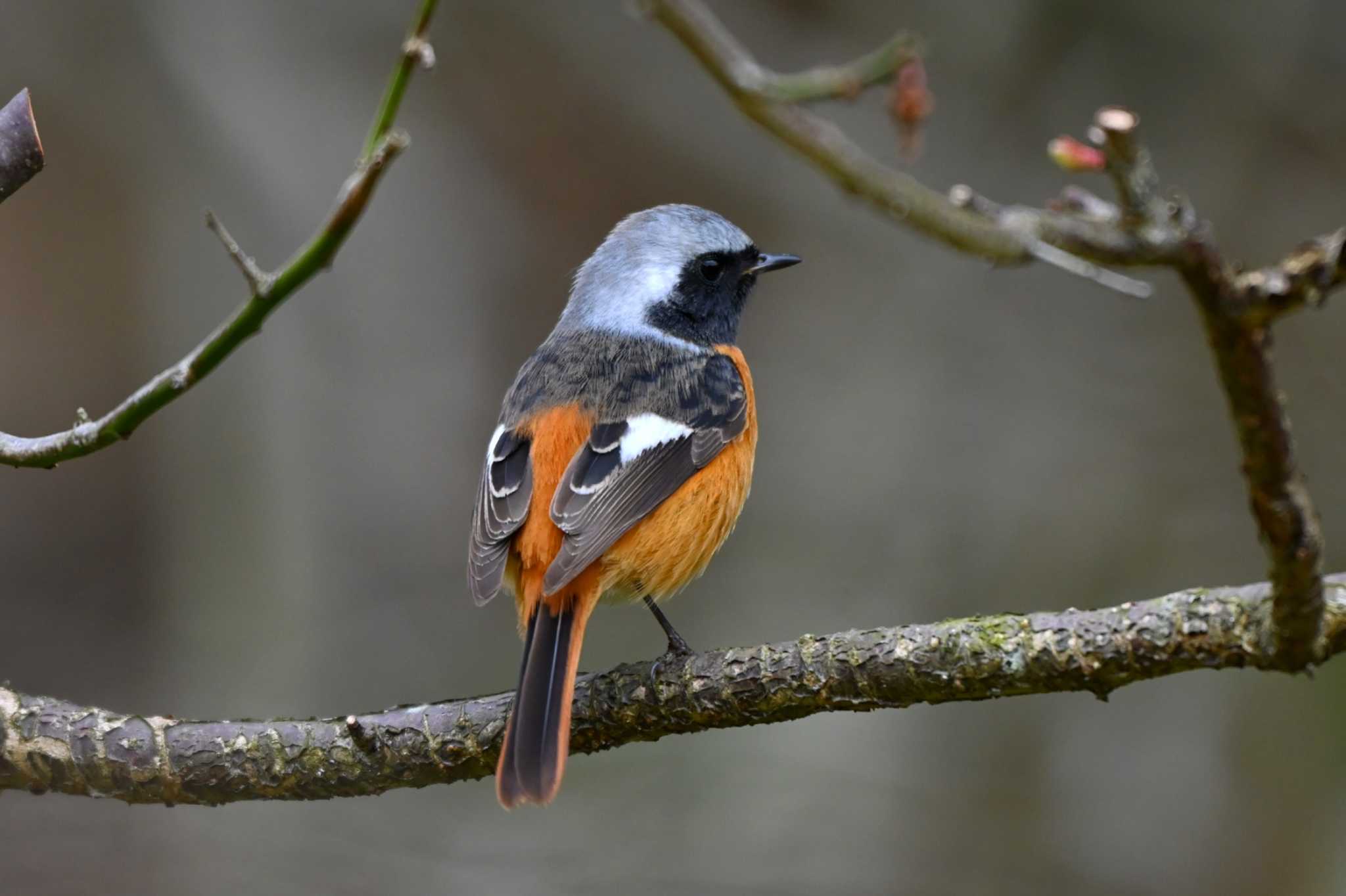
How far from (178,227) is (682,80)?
117 inches

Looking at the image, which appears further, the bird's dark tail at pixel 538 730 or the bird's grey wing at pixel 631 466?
the bird's grey wing at pixel 631 466

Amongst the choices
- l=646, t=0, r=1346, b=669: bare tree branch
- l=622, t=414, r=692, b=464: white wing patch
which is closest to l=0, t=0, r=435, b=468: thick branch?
l=646, t=0, r=1346, b=669: bare tree branch

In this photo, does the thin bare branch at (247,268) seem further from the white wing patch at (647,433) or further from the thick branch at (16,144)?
the white wing patch at (647,433)

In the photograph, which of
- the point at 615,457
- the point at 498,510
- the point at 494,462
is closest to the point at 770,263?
the point at 615,457

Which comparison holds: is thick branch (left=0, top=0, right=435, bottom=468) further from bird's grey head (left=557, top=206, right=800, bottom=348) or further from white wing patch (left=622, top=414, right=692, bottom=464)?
bird's grey head (left=557, top=206, right=800, bottom=348)

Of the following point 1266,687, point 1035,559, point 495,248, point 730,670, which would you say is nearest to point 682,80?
point 495,248

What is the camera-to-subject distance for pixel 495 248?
7344mm

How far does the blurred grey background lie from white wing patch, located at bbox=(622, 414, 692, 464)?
8.39 feet

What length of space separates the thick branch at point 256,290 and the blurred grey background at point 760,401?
11.9 ft

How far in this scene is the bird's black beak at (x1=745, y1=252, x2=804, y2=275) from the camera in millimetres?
4637

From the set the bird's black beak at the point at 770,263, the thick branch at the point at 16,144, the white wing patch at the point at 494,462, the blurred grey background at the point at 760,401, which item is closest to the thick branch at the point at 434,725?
the white wing patch at the point at 494,462

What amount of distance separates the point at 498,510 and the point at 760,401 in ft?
12.1

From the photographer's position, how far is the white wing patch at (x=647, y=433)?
3775 millimetres

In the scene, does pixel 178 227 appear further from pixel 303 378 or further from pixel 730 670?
pixel 730 670
